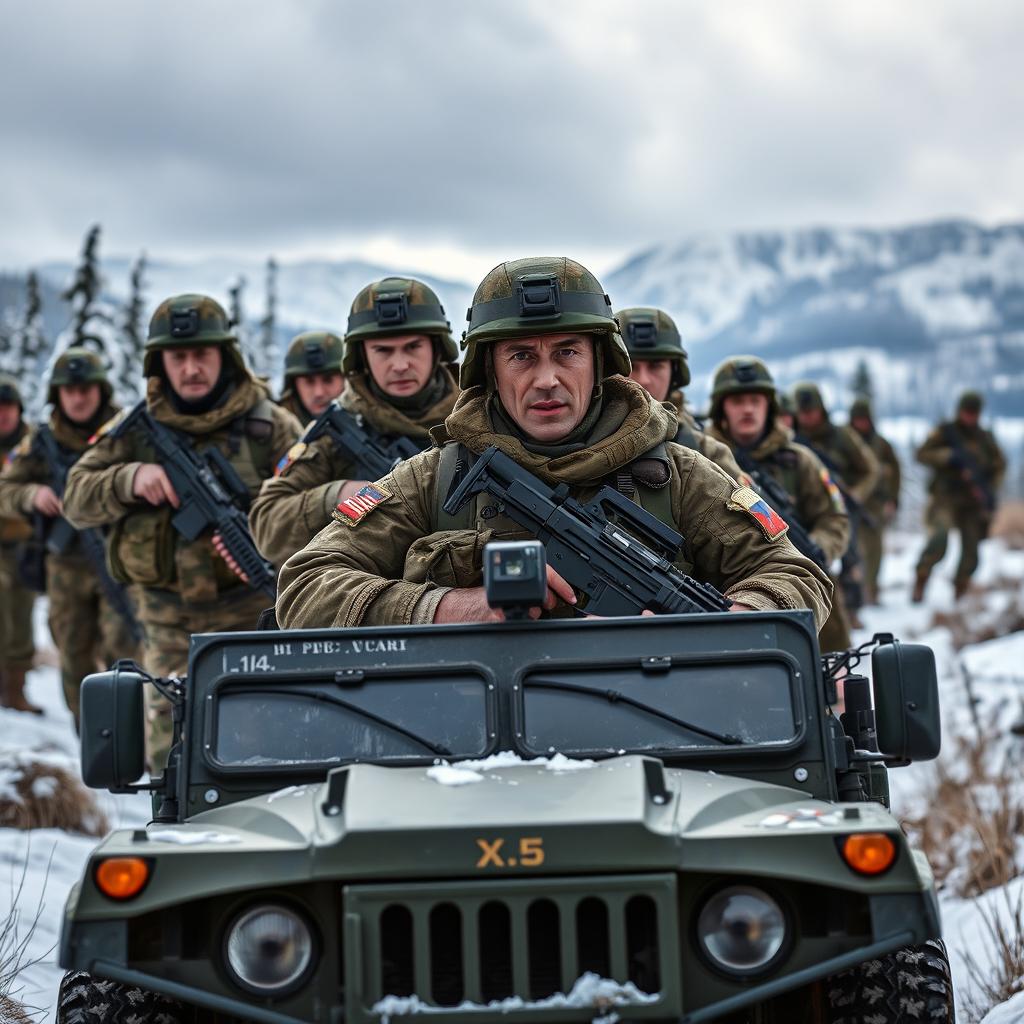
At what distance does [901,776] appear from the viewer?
402 inches

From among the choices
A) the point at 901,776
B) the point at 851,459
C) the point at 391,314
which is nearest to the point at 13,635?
the point at 391,314

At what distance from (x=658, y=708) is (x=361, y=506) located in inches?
54.1

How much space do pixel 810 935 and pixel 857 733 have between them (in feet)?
3.85

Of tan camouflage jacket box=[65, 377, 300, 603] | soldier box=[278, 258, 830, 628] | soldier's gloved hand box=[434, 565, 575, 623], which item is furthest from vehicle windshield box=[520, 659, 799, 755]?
tan camouflage jacket box=[65, 377, 300, 603]

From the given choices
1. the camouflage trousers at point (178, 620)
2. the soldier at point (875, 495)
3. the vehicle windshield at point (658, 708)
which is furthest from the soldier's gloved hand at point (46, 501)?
the soldier at point (875, 495)

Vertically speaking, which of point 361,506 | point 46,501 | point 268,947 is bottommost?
point 268,947

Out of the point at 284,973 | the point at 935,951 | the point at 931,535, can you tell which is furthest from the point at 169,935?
the point at 931,535

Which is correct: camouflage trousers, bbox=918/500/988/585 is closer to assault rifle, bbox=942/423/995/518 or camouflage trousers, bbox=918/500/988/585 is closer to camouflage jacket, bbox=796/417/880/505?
assault rifle, bbox=942/423/995/518

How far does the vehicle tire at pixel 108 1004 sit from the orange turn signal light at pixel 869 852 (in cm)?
154

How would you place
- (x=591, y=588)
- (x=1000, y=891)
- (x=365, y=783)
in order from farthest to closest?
(x=1000, y=891) < (x=591, y=588) < (x=365, y=783)

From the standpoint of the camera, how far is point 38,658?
58.2 ft

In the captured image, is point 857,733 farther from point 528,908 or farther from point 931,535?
point 931,535

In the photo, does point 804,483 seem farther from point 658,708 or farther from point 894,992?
point 894,992

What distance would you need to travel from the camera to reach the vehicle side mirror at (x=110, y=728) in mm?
4207
